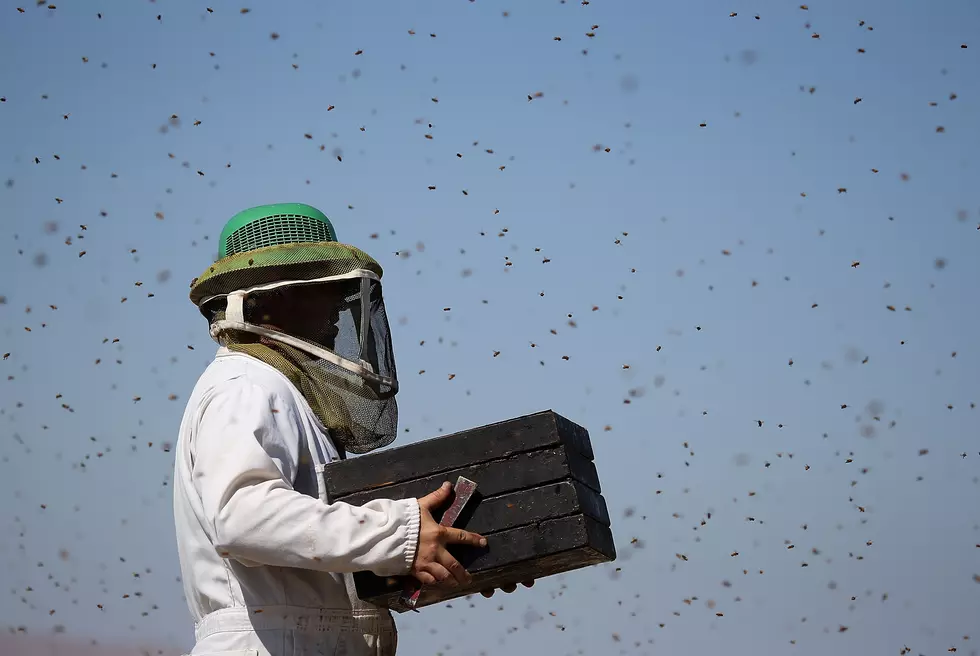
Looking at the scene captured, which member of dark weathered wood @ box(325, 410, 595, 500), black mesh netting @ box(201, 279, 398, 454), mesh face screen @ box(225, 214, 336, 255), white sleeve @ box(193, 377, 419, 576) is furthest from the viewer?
mesh face screen @ box(225, 214, 336, 255)

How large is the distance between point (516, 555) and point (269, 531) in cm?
76

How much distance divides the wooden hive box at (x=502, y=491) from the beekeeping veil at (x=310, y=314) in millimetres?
593

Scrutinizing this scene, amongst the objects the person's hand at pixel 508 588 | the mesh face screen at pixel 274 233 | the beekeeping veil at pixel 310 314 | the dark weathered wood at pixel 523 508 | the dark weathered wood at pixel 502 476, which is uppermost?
the mesh face screen at pixel 274 233

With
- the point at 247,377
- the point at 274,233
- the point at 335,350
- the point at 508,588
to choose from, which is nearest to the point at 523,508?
the point at 508,588

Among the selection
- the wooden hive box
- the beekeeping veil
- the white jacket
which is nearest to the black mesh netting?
the beekeeping veil

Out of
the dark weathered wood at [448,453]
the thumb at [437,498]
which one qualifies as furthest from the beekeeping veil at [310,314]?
the thumb at [437,498]

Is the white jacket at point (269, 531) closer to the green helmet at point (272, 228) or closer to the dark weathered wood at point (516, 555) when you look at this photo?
the dark weathered wood at point (516, 555)

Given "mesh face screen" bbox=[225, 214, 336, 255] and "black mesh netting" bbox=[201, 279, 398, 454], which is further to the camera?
"mesh face screen" bbox=[225, 214, 336, 255]

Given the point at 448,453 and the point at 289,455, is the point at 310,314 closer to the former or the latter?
the point at 289,455

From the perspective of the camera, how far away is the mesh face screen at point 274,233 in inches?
174

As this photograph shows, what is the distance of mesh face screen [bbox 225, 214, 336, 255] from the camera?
4430mm

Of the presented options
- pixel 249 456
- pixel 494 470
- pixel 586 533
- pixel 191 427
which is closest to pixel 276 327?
pixel 191 427

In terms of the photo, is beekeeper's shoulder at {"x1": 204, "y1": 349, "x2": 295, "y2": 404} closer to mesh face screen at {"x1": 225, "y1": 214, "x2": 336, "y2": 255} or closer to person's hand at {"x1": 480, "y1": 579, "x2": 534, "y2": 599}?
mesh face screen at {"x1": 225, "y1": 214, "x2": 336, "y2": 255}

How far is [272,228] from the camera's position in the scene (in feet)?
14.6
